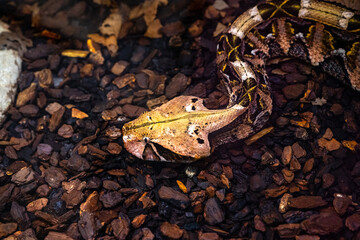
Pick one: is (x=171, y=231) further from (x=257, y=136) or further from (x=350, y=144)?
(x=350, y=144)

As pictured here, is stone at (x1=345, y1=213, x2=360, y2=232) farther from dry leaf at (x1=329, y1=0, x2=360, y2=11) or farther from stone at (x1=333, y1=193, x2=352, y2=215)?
dry leaf at (x1=329, y1=0, x2=360, y2=11)

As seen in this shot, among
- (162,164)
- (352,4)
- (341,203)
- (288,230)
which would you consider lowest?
(288,230)

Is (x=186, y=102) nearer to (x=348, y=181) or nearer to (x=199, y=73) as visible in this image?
(x=199, y=73)

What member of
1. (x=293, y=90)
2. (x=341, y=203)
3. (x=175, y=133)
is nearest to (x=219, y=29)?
(x=293, y=90)

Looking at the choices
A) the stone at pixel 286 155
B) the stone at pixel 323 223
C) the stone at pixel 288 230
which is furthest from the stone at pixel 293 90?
the stone at pixel 288 230

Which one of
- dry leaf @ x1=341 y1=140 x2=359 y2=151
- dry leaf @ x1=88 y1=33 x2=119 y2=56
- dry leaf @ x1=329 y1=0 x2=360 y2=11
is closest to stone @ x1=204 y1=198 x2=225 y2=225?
dry leaf @ x1=341 y1=140 x2=359 y2=151

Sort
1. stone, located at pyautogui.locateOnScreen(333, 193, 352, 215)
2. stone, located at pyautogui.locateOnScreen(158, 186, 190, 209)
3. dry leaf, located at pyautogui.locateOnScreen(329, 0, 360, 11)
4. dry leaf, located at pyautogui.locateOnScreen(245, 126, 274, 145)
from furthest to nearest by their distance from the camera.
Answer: dry leaf, located at pyautogui.locateOnScreen(329, 0, 360, 11), dry leaf, located at pyautogui.locateOnScreen(245, 126, 274, 145), stone, located at pyautogui.locateOnScreen(158, 186, 190, 209), stone, located at pyautogui.locateOnScreen(333, 193, 352, 215)

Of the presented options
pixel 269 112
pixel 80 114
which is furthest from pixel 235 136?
pixel 80 114

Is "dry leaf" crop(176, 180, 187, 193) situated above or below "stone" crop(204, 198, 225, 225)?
above
